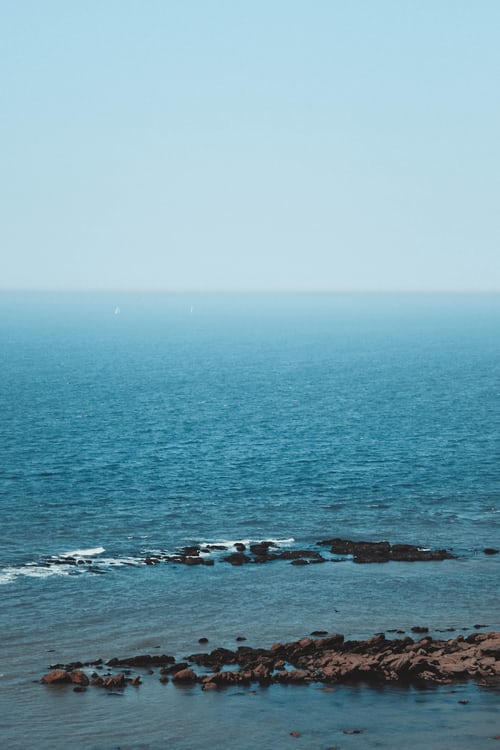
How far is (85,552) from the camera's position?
85.2 meters

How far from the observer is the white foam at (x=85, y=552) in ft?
277

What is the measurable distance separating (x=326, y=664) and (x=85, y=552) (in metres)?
28.0

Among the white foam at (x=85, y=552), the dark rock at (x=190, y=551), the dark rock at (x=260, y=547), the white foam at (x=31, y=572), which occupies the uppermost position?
the dark rock at (x=260, y=547)

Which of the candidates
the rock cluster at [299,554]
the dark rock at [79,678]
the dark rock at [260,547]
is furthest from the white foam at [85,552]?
the dark rock at [79,678]

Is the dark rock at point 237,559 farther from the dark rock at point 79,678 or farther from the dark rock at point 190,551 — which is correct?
the dark rock at point 79,678

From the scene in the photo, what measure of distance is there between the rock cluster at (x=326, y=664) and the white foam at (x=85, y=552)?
20780 millimetres

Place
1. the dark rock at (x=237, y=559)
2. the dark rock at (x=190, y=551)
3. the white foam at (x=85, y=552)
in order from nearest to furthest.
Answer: the dark rock at (x=237, y=559), the white foam at (x=85, y=552), the dark rock at (x=190, y=551)

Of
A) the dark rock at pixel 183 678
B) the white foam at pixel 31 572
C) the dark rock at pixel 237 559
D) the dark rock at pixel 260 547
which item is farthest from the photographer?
the dark rock at pixel 260 547

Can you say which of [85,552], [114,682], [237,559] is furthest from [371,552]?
[114,682]

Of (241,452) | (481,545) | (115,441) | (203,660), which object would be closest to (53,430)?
(115,441)

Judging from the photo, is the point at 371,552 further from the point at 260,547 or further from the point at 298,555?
the point at 260,547

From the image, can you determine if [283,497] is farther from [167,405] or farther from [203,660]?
[167,405]

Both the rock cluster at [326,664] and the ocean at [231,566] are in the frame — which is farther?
the rock cluster at [326,664]

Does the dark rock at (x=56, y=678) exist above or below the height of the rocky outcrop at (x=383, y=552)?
below
